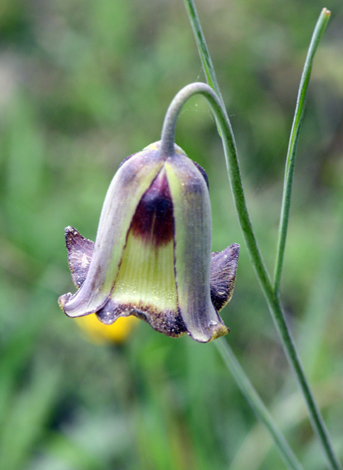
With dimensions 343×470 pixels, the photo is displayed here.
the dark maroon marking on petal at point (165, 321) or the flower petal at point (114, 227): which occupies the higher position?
the flower petal at point (114, 227)

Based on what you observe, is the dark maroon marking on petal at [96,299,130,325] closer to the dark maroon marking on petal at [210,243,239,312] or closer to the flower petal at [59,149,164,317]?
the flower petal at [59,149,164,317]

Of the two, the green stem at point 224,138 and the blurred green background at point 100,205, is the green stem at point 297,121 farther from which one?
the blurred green background at point 100,205

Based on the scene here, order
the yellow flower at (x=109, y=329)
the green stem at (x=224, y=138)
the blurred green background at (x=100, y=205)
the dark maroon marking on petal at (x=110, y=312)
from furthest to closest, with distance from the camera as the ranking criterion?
1. the blurred green background at (x=100, y=205)
2. the yellow flower at (x=109, y=329)
3. the dark maroon marking on petal at (x=110, y=312)
4. the green stem at (x=224, y=138)

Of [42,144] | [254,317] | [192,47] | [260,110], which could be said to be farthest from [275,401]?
[192,47]

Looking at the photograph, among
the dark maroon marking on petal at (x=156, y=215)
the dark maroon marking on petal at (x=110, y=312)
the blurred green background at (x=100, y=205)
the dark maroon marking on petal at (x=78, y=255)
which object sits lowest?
the blurred green background at (x=100, y=205)

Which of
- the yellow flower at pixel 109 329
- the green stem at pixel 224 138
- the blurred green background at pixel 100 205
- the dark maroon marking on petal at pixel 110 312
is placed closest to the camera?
the green stem at pixel 224 138

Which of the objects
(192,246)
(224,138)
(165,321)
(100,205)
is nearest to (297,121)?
(224,138)

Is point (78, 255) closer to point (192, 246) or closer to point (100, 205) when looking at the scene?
point (192, 246)

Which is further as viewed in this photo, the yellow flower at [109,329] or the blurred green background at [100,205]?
the blurred green background at [100,205]

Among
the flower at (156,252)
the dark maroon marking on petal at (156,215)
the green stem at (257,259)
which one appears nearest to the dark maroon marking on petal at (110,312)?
the flower at (156,252)
